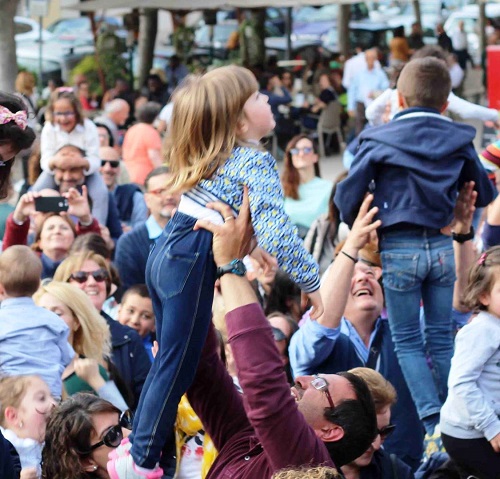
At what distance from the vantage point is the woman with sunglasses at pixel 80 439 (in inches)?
166

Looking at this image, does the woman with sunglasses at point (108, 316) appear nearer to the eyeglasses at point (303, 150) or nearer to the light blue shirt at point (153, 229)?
the light blue shirt at point (153, 229)

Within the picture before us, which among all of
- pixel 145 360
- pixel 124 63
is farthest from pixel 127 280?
pixel 124 63

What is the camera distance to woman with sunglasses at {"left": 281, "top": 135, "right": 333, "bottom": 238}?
925cm

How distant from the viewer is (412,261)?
530cm

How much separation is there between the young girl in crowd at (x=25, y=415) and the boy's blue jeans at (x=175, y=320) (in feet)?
3.90

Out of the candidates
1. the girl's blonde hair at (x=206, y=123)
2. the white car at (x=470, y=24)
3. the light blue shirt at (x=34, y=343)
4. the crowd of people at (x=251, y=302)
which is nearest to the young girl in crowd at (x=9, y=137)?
the crowd of people at (x=251, y=302)

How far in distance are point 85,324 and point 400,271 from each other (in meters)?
1.72

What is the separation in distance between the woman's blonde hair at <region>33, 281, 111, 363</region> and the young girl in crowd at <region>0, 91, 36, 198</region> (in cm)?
289

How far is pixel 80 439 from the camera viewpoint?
168 inches

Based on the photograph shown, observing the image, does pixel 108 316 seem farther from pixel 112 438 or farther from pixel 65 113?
pixel 65 113

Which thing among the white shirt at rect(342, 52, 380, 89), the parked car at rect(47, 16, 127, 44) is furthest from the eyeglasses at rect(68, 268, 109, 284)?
the parked car at rect(47, 16, 127, 44)

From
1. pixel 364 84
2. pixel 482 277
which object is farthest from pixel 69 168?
pixel 364 84

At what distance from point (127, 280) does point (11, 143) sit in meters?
4.99

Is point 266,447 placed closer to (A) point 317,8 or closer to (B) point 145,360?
(B) point 145,360
